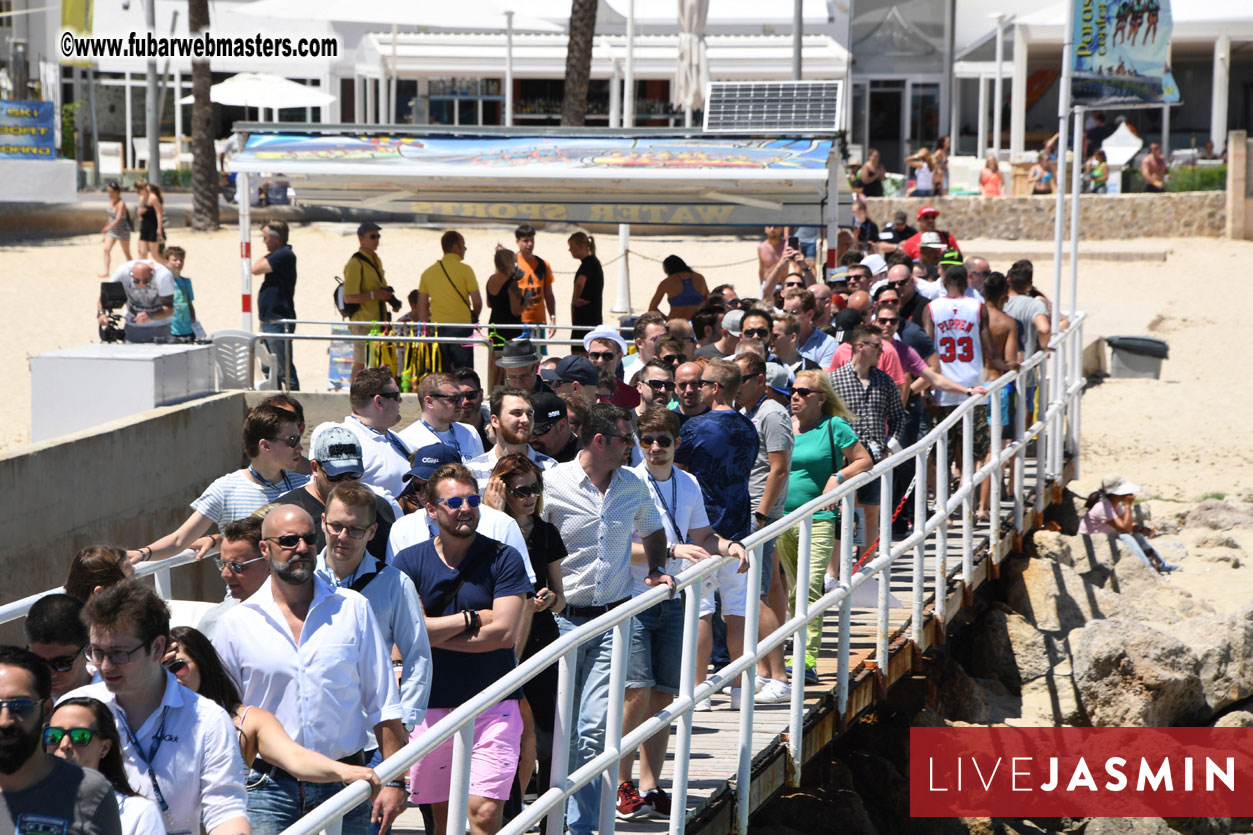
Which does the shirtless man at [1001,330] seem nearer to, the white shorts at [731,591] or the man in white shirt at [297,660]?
the white shorts at [731,591]

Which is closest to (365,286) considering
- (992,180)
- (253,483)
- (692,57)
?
(253,483)

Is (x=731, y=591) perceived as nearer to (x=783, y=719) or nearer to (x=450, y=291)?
(x=783, y=719)

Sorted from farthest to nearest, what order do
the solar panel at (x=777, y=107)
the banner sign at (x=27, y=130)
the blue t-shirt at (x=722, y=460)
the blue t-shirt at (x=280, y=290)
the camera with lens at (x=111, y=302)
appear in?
the banner sign at (x=27, y=130), the solar panel at (x=777, y=107), the blue t-shirt at (x=280, y=290), the camera with lens at (x=111, y=302), the blue t-shirt at (x=722, y=460)

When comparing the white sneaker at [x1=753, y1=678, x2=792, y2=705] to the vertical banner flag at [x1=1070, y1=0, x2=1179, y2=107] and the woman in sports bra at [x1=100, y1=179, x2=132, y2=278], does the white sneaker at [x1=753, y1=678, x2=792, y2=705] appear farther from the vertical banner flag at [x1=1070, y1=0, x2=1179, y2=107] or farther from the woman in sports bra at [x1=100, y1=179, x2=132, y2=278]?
the woman in sports bra at [x1=100, y1=179, x2=132, y2=278]

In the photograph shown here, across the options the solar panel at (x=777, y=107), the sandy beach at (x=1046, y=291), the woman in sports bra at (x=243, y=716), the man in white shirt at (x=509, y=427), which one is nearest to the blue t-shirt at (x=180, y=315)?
the sandy beach at (x=1046, y=291)

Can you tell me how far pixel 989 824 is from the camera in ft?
28.7

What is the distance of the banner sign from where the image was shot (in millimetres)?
26844

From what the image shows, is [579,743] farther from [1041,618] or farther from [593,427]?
[1041,618]

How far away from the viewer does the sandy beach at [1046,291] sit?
18.5 metres

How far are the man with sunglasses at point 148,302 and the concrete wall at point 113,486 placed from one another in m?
1.01

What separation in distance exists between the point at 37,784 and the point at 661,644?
2991 mm

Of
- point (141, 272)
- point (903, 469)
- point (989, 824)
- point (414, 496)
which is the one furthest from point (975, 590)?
point (141, 272)

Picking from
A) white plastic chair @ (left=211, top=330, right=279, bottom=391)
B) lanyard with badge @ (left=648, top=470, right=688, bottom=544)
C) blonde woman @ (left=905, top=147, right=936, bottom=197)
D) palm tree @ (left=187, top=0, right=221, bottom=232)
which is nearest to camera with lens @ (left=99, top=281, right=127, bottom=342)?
white plastic chair @ (left=211, top=330, right=279, bottom=391)

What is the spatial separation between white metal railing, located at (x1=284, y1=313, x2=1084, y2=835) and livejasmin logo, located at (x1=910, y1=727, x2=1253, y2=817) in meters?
0.91
